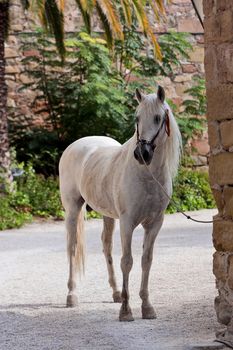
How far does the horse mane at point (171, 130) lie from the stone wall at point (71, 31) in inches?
415

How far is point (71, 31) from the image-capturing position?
17.9 m

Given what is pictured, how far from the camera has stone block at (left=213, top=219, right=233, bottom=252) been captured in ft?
18.2

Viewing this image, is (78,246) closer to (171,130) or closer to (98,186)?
(98,186)

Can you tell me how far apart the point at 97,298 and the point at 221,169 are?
8.98 feet

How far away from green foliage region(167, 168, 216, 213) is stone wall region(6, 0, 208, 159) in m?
1.22

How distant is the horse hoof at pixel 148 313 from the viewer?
698 cm

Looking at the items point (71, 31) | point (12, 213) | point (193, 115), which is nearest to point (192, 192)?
point (193, 115)

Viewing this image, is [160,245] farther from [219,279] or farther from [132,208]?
[219,279]

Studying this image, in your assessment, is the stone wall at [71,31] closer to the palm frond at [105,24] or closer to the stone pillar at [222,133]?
the palm frond at [105,24]

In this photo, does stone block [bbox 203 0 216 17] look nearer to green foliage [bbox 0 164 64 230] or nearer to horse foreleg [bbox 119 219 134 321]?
horse foreleg [bbox 119 219 134 321]

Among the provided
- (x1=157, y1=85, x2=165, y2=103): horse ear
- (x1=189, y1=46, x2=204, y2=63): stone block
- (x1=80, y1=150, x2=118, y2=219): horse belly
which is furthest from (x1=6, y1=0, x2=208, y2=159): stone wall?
(x1=157, y1=85, x2=165, y2=103): horse ear

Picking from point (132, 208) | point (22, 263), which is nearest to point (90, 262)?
point (22, 263)

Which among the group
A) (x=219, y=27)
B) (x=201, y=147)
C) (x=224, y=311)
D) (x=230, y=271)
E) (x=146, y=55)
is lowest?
(x=224, y=311)

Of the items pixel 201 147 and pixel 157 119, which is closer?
pixel 157 119
